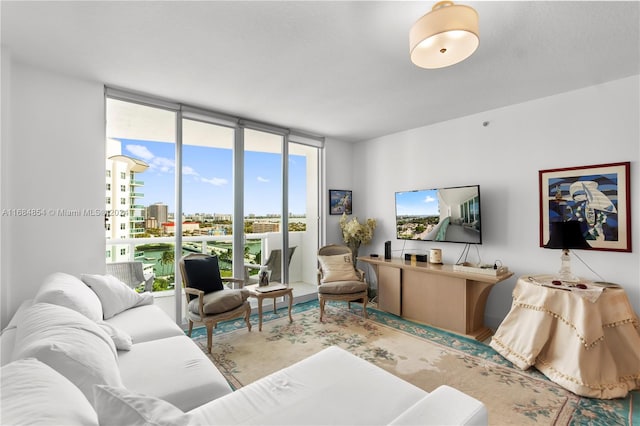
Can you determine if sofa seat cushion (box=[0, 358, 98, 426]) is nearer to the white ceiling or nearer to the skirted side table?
the white ceiling

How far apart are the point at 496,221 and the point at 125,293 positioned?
4180 mm

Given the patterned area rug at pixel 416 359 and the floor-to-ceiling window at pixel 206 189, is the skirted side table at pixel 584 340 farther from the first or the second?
the floor-to-ceiling window at pixel 206 189

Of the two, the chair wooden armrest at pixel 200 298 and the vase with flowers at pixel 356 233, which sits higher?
the vase with flowers at pixel 356 233

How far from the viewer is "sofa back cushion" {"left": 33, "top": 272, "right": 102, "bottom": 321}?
1797 mm

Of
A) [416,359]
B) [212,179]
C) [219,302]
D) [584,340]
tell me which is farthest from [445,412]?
[212,179]

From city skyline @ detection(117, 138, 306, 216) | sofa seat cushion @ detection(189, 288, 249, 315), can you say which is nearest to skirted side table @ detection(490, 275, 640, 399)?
sofa seat cushion @ detection(189, 288, 249, 315)

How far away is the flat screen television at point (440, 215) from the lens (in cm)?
363

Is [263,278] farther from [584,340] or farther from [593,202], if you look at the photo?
[593,202]

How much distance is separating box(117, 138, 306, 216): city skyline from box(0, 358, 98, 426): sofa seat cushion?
2818mm

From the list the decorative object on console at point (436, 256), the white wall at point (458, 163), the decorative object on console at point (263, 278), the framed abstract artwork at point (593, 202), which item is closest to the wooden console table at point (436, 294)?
the decorative object on console at point (436, 256)

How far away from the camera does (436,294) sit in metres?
3.59

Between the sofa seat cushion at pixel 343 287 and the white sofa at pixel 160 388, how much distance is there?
1919 mm

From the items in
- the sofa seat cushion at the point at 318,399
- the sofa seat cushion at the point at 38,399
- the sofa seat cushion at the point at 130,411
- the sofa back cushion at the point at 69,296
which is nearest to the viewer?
the sofa seat cushion at the point at 38,399

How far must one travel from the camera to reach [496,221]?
143 inches
